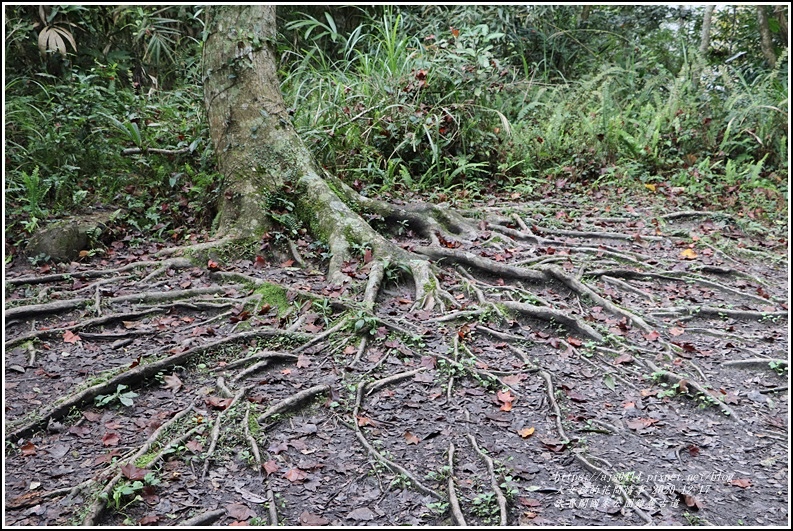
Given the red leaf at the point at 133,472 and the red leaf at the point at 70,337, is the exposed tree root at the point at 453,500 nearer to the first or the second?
the red leaf at the point at 133,472

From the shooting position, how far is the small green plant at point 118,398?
3.20 metres

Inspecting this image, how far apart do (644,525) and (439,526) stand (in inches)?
34.7

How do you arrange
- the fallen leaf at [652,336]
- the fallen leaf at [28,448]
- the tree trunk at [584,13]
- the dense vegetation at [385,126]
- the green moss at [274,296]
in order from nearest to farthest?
the fallen leaf at [28,448] < the fallen leaf at [652,336] < the green moss at [274,296] < the dense vegetation at [385,126] < the tree trunk at [584,13]

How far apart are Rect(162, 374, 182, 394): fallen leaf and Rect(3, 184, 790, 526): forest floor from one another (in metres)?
0.02

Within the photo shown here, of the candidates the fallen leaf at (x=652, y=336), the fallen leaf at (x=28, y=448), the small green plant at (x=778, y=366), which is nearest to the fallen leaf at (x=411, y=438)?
the fallen leaf at (x=28, y=448)

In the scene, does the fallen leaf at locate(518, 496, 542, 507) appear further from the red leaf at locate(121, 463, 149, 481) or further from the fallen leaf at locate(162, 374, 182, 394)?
the fallen leaf at locate(162, 374, 182, 394)

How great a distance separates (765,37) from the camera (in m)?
10.1

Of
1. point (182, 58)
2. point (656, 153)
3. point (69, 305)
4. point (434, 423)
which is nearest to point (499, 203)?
point (656, 153)

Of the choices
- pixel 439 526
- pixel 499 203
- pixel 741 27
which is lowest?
pixel 499 203

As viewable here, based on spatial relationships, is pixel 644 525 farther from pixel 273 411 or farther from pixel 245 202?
pixel 245 202

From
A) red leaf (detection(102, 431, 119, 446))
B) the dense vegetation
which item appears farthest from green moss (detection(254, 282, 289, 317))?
the dense vegetation

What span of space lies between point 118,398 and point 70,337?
0.82 meters

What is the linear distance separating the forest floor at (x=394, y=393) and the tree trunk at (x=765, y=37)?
6531mm

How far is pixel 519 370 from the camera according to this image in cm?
366
